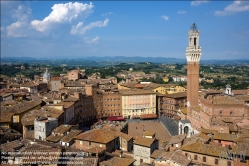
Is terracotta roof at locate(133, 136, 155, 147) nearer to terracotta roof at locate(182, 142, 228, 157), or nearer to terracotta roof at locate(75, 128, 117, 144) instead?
terracotta roof at locate(75, 128, 117, 144)

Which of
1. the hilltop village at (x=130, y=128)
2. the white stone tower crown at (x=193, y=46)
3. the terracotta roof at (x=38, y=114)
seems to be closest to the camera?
the hilltop village at (x=130, y=128)

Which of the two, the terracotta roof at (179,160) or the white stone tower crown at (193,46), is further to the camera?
the white stone tower crown at (193,46)

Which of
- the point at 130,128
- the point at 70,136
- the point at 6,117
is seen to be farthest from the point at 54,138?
the point at 130,128

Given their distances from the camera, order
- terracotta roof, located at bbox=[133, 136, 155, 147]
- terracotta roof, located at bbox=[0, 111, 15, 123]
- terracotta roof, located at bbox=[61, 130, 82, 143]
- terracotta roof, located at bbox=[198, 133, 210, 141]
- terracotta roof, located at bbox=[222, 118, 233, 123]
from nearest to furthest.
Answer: terracotta roof, located at bbox=[133, 136, 155, 147], terracotta roof, located at bbox=[61, 130, 82, 143], terracotta roof, located at bbox=[198, 133, 210, 141], terracotta roof, located at bbox=[0, 111, 15, 123], terracotta roof, located at bbox=[222, 118, 233, 123]

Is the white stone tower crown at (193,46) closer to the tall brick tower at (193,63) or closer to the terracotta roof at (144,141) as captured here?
the tall brick tower at (193,63)

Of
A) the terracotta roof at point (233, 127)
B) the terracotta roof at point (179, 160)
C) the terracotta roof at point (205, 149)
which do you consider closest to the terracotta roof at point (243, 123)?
the terracotta roof at point (233, 127)

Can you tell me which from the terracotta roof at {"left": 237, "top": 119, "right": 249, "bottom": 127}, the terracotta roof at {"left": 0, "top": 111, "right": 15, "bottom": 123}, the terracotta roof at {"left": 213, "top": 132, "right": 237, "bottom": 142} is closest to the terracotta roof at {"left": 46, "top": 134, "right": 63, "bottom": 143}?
the terracotta roof at {"left": 0, "top": 111, "right": 15, "bottom": 123}

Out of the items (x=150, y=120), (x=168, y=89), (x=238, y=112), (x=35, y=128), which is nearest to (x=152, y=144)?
(x=35, y=128)
